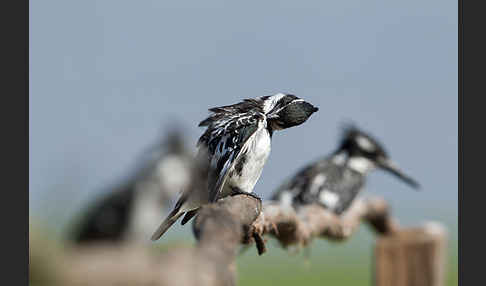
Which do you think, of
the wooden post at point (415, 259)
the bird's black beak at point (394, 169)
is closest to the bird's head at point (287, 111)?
the wooden post at point (415, 259)

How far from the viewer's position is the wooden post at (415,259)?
4.30 meters

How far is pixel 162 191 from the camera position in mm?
1319

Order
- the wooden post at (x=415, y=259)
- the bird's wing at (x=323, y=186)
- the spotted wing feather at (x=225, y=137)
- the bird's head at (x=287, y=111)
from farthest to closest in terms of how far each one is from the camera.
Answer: the bird's wing at (x=323, y=186) < the wooden post at (x=415, y=259) < the bird's head at (x=287, y=111) < the spotted wing feather at (x=225, y=137)

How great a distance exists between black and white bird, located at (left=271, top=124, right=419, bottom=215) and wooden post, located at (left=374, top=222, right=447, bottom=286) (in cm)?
43

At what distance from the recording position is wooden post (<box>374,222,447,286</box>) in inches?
169

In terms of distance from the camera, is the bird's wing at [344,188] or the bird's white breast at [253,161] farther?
the bird's wing at [344,188]

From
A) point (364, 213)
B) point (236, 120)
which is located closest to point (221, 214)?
point (236, 120)

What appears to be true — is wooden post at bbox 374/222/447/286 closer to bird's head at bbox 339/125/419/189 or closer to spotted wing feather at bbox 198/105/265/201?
bird's head at bbox 339/125/419/189

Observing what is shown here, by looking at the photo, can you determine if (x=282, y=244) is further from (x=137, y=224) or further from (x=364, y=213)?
(x=137, y=224)

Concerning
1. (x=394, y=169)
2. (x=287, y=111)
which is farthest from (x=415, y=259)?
(x=287, y=111)

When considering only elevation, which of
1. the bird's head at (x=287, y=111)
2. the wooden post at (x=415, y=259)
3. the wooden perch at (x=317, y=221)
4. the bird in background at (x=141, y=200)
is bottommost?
the wooden post at (x=415, y=259)

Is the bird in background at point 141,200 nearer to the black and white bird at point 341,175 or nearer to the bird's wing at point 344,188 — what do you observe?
the black and white bird at point 341,175

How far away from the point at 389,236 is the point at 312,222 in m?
1.36

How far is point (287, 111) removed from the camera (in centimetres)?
298
